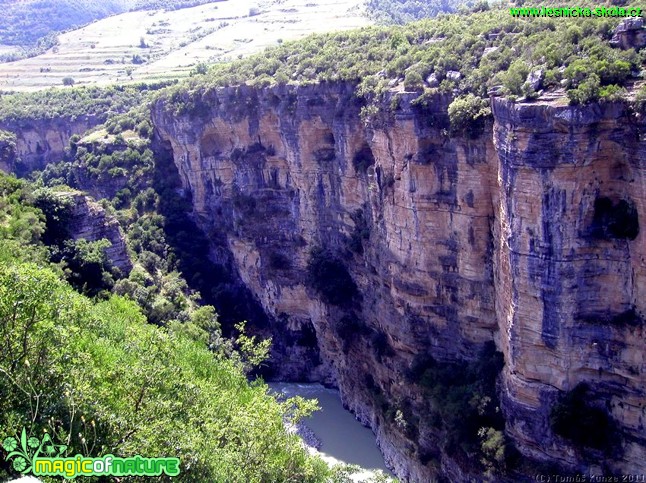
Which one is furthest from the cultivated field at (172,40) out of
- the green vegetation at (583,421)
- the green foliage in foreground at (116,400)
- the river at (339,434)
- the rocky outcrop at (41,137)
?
the green foliage in foreground at (116,400)

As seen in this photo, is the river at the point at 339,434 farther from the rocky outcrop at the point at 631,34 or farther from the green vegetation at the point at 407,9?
the green vegetation at the point at 407,9

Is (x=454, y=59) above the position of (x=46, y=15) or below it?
below

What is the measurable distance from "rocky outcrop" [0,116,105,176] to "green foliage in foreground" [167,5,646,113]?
16.0m

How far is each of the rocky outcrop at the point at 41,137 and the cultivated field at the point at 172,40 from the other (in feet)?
47.0

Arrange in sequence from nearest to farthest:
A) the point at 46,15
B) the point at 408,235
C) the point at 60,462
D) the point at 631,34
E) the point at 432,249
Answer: the point at 60,462
the point at 631,34
the point at 432,249
the point at 408,235
the point at 46,15

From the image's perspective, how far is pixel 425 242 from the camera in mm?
25812

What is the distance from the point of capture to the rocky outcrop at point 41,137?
54.0 meters

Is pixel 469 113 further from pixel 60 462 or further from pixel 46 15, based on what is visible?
pixel 46 15

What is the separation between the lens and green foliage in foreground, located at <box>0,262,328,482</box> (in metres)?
12.5

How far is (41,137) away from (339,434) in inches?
1478

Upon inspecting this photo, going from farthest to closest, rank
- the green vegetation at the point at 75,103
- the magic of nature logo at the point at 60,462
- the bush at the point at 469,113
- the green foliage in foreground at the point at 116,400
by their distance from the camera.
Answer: the green vegetation at the point at 75,103
the bush at the point at 469,113
the green foliage in foreground at the point at 116,400
the magic of nature logo at the point at 60,462

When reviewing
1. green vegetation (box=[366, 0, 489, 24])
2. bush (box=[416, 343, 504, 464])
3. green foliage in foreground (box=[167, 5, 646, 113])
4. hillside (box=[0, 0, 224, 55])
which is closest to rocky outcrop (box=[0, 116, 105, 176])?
green foliage in foreground (box=[167, 5, 646, 113])

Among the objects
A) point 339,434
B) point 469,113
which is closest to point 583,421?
point 469,113

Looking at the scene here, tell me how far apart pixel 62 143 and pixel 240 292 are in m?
25.0
